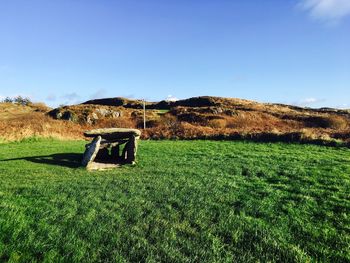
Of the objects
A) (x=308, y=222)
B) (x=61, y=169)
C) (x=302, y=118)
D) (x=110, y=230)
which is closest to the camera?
(x=110, y=230)

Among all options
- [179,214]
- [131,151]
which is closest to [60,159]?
[131,151]

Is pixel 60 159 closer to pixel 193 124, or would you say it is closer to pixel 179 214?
pixel 179 214

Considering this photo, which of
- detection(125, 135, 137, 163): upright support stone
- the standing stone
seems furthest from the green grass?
detection(125, 135, 137, 163): upright support stone

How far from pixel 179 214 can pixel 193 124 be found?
39818 mm

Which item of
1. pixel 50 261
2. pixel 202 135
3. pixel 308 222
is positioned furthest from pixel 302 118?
pixel 50 261

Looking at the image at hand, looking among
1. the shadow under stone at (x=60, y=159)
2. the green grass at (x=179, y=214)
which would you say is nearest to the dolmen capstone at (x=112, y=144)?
the shadow under stone at (x=60, y=159)

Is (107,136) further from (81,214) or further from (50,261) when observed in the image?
(50,261)

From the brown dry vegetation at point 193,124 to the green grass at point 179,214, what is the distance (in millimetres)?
12462

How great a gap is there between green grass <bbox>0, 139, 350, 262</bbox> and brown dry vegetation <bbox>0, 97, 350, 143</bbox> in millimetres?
12462

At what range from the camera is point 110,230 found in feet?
26.0

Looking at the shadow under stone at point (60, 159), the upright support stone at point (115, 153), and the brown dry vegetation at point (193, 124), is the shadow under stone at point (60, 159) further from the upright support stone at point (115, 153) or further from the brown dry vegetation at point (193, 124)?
the brown dry vegetation at point (193, 124)

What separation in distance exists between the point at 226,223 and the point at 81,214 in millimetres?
3809

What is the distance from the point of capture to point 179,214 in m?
9.11

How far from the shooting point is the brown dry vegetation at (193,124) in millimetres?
28891
